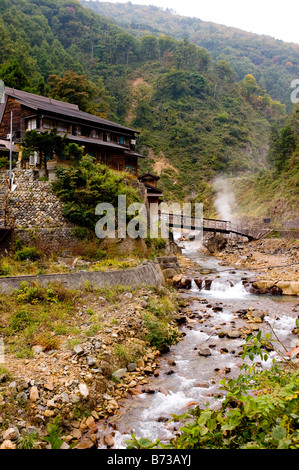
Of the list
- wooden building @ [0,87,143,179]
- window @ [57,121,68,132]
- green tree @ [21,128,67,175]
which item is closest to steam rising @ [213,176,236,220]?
wooden building @ [0,87,143,179]

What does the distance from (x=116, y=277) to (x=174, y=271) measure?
9.76m

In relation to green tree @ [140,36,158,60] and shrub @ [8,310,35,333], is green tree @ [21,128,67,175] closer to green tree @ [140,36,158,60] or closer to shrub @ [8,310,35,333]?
shrub @ [8,310,35,333]

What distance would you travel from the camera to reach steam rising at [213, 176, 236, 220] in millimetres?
56044

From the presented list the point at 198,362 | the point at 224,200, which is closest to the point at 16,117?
the point at 198,362

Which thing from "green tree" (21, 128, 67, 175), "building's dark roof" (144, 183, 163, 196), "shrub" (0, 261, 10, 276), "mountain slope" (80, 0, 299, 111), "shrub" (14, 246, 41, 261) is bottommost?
"shrub" (0, 261, 10, 276)

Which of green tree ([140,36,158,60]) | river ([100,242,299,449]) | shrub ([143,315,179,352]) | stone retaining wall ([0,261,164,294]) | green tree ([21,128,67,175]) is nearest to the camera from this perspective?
river ([100,242,299,449])

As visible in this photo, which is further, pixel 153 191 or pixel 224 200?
pixel 224 200

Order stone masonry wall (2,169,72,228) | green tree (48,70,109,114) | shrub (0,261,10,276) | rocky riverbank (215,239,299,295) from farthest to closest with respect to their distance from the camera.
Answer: green tree (48,70,109,114)
rocky riverbank (215,239,299,295)
stone masonry wall (2,169,72,228)
shrub (0,261,10,276)

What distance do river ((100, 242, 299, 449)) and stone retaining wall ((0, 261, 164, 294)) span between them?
2998 millimetres

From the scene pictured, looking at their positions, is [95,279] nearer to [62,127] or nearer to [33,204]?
[33,204]

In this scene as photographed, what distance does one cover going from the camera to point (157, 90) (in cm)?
8556

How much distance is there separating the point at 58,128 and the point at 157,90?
68781mm

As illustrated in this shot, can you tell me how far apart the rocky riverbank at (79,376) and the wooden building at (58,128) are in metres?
11.8
